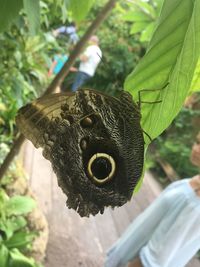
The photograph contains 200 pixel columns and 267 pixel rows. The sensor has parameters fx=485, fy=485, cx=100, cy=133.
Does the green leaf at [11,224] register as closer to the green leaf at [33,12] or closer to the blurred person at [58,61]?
the blurred person at [58,61]


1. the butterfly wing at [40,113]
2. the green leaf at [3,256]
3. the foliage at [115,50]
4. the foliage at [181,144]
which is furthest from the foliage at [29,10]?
the foliage at [115,50]

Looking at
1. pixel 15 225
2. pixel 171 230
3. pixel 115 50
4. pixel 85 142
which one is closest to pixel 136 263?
pixel 171 230

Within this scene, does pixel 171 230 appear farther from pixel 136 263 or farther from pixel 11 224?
pixel 11 224

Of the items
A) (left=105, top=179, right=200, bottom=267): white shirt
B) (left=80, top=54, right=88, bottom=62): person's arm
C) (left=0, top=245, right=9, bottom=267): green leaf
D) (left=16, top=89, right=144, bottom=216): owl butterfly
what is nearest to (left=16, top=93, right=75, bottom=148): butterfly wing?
(left=16, top=89, right=144, bottom=216): owl butterfly

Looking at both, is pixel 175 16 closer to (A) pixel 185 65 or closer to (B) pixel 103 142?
(A) pixel 185 65

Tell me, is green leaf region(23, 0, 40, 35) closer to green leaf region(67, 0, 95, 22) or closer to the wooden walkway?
green leaf region(67, 0, 95, 22)

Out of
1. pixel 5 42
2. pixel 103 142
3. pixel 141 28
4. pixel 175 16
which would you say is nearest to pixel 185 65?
pixel 175 16
